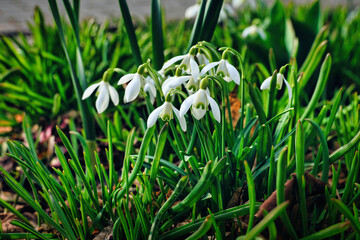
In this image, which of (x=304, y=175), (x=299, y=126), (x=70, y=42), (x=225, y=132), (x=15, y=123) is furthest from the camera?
(x=70, y=42)

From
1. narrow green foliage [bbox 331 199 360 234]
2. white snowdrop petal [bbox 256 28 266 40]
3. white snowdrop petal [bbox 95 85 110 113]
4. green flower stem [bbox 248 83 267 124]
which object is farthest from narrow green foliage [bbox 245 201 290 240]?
white snowdrop petal [bbox 256 28 266 40]

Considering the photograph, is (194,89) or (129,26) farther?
(129,26)

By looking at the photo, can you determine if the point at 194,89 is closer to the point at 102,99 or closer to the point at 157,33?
the point at 102,99

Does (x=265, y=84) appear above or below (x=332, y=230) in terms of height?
above

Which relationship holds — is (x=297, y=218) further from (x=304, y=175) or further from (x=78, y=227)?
(x=78, y=227)

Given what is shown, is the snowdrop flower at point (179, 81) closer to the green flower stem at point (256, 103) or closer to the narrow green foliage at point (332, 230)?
the green flower stem at point (256, 103)

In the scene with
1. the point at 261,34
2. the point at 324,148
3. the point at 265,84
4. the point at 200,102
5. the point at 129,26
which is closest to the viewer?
the point at 200,102

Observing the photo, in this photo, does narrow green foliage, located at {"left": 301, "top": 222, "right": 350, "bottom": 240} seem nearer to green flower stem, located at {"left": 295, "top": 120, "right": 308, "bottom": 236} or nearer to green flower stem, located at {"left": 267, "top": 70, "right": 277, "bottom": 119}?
green flower stem, located at {"left": 295, "top": 120, "right": 308, "bottom": 236}

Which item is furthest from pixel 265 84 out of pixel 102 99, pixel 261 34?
pixel 261 34

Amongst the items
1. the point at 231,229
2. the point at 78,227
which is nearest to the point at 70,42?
the point at 78,227

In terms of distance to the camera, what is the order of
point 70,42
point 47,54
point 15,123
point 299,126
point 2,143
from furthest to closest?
point 70,42 → point 47,54 → point 15,123 → point 2,143 → point 299,126

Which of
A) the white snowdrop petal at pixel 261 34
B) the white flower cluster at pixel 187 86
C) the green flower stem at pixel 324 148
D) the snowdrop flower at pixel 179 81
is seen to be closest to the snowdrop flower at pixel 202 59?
the white flower cluster at pixel 187 86
